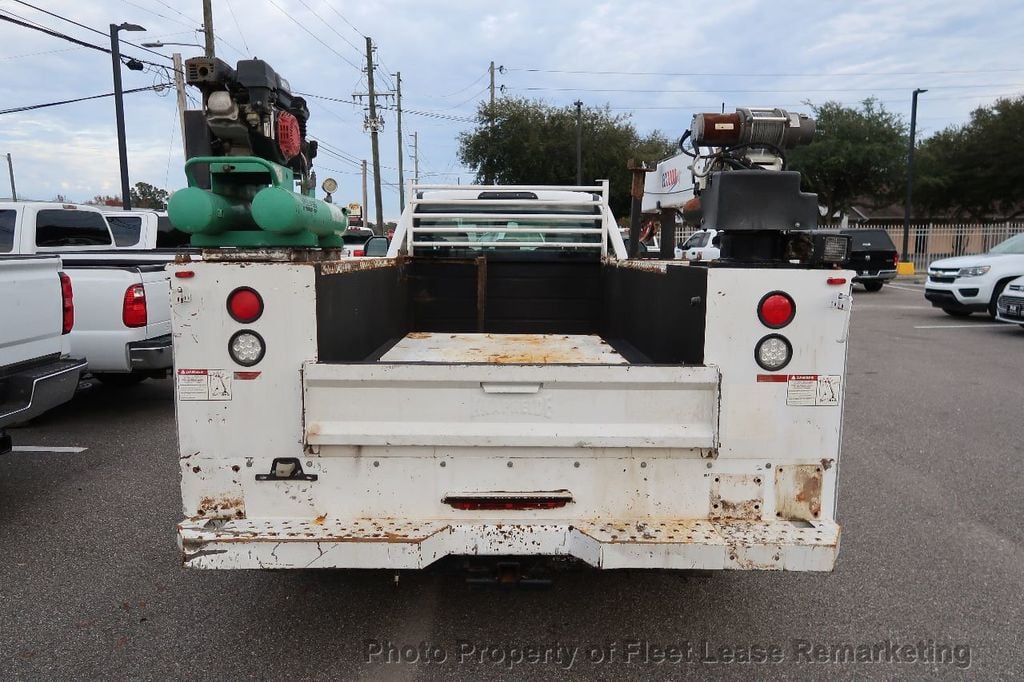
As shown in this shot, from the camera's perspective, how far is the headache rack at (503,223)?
5.54 meters

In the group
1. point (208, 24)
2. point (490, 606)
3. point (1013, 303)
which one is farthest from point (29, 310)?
point (208, 24)

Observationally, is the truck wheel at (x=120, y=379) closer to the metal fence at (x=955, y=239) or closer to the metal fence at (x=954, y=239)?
the metal fence at (x=954, y=239)

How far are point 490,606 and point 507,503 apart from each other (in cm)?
84

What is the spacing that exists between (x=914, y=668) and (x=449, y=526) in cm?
199

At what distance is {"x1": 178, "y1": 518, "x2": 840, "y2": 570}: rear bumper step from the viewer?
269 cm

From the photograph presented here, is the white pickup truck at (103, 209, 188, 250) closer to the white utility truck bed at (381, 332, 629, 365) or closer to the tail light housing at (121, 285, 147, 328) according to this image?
the tail light housing at (121, 285, 147, 328)

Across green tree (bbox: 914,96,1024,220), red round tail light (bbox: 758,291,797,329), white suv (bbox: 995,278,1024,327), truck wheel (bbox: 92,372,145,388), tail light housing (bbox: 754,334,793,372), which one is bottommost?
truck wheel (bbox: 92,372,145,388)

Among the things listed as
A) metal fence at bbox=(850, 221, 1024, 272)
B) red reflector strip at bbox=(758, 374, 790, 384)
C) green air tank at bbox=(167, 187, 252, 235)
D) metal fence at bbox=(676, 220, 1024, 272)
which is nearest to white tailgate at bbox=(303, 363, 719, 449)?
red reflector strip at bbox=(758, 374, 790, 384)

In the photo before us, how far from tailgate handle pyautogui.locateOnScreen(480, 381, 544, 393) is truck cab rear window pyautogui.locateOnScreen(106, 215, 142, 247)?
29.3 feet

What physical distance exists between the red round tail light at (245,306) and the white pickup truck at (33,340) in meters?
2.63

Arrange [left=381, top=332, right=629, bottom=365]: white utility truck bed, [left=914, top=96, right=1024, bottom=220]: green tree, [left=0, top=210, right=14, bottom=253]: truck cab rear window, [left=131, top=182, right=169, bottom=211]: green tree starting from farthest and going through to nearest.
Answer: [left=131, top=182, right=169, bottom=211]: green tree
[left=914, top=96, right=1024, bottom=220]: green tree
[left=0, top=210, right=14, bottom=253]: truck cab rear window
[left=381, top=332, right=629, bottom=365]: white utility truck bed

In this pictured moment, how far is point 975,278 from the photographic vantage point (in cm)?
1380

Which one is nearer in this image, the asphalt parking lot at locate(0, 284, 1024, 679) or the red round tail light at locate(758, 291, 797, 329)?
the red round tail light at locate(758, 291, 797, 329)

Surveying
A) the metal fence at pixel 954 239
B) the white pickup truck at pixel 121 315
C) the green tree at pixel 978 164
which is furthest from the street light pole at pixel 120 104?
the green tree at pixel 978 164
